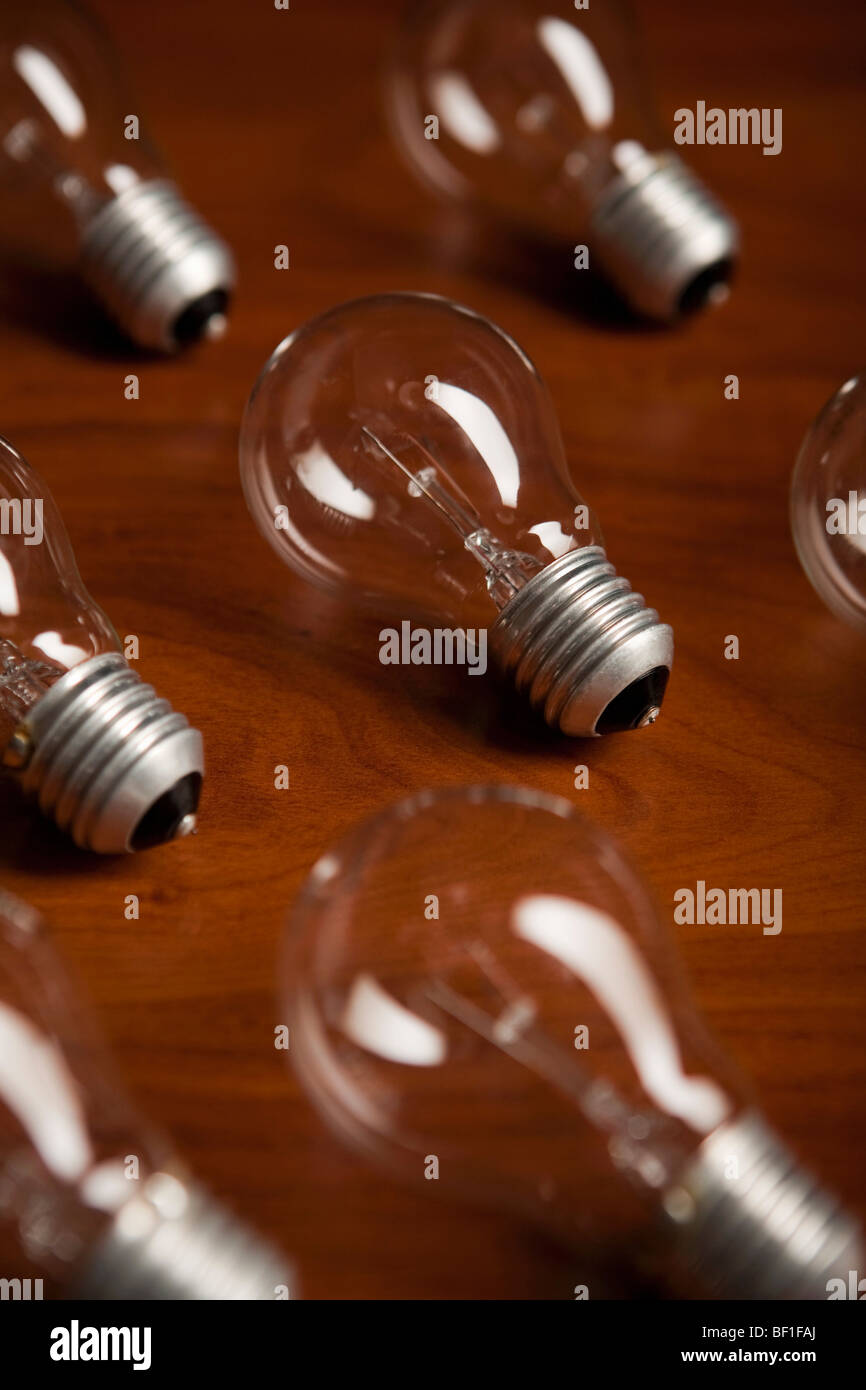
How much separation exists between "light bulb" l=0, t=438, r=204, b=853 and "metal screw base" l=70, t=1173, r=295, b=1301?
0.20 metres

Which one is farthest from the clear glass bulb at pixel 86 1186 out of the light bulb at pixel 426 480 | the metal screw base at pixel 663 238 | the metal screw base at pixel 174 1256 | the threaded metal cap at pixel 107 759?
the metal screw base at pixel 663 238

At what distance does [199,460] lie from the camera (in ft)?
3.61

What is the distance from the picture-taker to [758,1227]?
0.70 metres

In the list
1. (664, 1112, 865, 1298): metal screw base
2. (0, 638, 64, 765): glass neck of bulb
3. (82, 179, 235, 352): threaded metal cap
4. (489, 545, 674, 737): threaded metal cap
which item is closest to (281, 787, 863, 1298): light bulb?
Answer: (664, 1112, 865, 1298): metal screw base

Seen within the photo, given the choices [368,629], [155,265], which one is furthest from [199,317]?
[368,629]

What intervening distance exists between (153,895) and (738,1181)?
35 centimetres

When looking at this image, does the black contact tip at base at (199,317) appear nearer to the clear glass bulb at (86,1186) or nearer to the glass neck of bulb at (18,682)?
the glass neck of bulb at (18,682)

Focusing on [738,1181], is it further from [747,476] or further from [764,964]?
[747,476]

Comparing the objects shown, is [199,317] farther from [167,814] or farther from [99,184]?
[167,814]

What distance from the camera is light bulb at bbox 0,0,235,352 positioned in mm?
1116

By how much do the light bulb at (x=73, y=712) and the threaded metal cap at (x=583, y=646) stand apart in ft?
0.61

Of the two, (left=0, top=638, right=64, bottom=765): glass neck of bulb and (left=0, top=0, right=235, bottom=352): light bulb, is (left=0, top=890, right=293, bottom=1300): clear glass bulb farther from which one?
(left=0, top=0, right=235, bottom=352): light bulb

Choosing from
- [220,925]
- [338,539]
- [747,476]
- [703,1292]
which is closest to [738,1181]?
[703,1292]

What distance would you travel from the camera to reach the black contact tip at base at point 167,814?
0.85m
